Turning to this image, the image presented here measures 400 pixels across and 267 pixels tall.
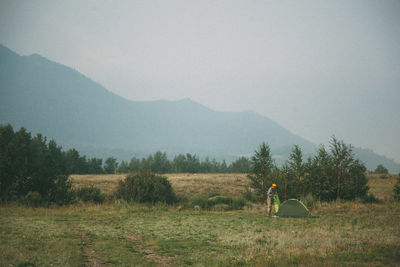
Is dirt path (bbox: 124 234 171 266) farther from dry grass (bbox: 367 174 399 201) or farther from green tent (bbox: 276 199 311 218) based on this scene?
dry grass (bbox: 367 174 399 201)

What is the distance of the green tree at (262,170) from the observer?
99.4 ft

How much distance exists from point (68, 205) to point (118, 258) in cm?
1844

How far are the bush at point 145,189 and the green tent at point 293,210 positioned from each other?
12.7m

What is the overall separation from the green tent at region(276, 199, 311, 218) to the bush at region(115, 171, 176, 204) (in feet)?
41.7

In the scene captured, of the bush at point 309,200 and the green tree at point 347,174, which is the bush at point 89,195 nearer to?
the bush at point 309,200

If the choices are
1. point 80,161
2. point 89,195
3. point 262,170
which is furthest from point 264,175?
point 80,161

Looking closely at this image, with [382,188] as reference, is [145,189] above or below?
above

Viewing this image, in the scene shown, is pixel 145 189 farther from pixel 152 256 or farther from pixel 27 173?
pixel 152 256

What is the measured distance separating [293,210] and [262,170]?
11567 mm

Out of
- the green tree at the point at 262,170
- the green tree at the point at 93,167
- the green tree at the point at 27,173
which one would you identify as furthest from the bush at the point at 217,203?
the green tree at the point at 93,167

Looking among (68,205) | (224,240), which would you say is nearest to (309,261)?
(224,240)

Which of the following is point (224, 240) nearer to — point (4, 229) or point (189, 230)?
point (189, 230)

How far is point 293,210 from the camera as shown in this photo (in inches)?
789

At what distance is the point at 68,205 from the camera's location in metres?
26.1
